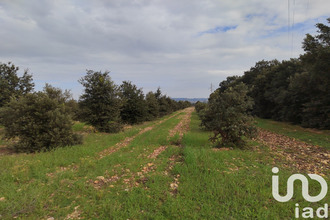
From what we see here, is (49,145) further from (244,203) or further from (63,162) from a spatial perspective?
(244,203)

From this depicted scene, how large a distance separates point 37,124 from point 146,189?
7415 millimetres

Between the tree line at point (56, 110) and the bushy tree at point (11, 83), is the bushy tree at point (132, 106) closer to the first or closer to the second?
the tree line at point (56, 110)

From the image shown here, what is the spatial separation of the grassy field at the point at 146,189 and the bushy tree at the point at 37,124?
5.70ft

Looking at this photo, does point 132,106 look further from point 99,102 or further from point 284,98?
point 284,98

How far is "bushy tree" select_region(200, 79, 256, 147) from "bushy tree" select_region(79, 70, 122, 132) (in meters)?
9.82

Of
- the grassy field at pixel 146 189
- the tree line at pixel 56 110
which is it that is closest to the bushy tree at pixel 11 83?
the tree line at pixel 56 110

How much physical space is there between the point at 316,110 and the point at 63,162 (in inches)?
943

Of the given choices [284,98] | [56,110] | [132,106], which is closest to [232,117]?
[56,110]

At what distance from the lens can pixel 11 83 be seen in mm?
16953

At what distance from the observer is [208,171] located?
5.09 metres

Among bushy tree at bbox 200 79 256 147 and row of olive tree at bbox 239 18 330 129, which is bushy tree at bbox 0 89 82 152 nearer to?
bushy tree at bbox 200 79 256 147

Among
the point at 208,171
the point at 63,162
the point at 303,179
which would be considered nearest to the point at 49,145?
the point at 63,162

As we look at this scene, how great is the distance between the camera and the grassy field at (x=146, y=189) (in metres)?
3.41

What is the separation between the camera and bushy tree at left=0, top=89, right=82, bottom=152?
821 centimetres
